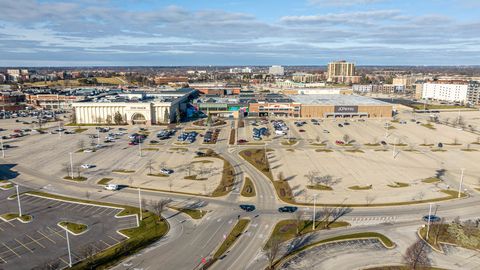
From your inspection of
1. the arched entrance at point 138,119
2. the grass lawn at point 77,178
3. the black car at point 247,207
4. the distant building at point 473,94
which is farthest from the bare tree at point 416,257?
the distant building at point 473,94

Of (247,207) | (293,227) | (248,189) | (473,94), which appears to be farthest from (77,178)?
(473,94)

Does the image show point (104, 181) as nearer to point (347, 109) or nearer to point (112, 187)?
point (112, 187)

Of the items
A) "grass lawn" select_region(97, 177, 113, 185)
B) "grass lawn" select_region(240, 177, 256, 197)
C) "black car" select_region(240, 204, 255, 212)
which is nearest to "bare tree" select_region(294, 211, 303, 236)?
"black car" select_region(240, 204, 255, 212)

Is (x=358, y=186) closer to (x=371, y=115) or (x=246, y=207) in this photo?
(x=246, y=207)

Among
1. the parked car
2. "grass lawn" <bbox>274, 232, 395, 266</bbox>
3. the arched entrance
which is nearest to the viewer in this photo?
"grass lawn" <bbox>274, 232, 395, 266</bbox>

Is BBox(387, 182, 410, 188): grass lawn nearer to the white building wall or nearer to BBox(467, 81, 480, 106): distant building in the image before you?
BBox(467, 81, 480, 106): distant building
